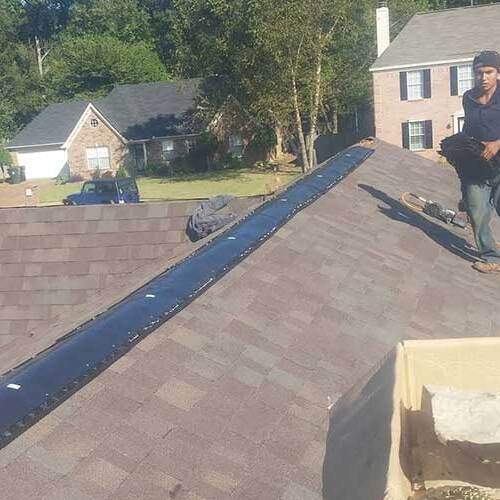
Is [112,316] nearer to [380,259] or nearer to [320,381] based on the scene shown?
[320,381]

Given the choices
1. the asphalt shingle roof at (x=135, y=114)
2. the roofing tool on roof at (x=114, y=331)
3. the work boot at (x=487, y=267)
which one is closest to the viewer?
the roofing tool on roof at (x=114, y=331)

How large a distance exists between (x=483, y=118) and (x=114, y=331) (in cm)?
421

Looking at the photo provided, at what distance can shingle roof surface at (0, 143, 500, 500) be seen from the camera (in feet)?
8.85

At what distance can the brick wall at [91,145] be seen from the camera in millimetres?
45844

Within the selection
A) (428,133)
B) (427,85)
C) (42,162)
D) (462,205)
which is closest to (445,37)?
(427,85)

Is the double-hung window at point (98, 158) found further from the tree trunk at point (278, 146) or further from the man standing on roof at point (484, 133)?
the man standing on roof at point (484, 133)

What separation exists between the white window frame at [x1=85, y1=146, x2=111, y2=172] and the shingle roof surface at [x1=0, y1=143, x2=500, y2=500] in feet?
135

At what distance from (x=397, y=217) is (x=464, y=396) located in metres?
5.94

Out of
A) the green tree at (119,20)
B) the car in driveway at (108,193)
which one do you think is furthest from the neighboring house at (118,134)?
the green tree at (119,20)

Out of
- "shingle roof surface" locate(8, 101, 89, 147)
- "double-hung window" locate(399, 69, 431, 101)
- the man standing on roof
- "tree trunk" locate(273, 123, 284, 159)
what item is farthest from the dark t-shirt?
"shingle roof surface" locate(8, 101, 89, 147)

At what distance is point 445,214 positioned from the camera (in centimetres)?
802

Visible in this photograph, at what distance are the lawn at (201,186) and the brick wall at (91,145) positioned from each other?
2.76 m

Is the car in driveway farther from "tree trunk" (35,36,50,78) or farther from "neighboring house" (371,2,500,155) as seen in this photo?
"tree trunk" (35,36,50,78)

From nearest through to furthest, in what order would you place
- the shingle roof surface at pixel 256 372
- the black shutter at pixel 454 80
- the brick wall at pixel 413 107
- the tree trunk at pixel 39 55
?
the shingle roof surface at pixel 256 372
the black shutter at pixel 454 80
the brick wall at pixel 413 107
the tree trunk at pixel 39 55
